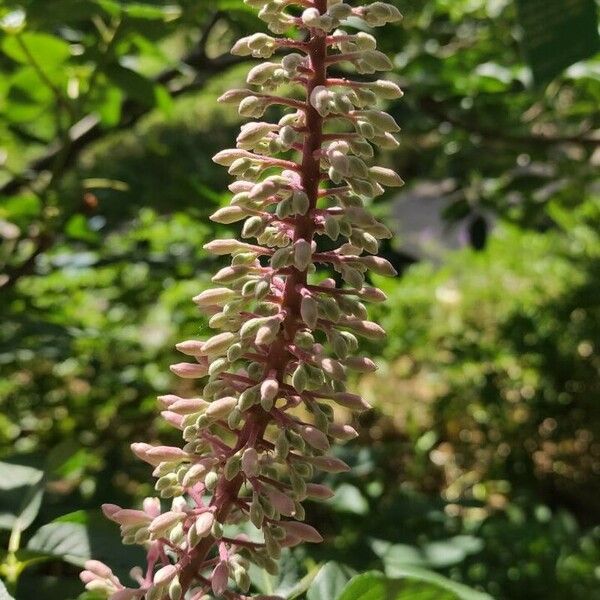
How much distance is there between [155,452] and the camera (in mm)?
752

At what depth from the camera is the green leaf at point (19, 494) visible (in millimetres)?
1055

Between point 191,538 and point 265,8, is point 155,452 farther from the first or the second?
point 265,8

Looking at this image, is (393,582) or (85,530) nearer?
(393,582)

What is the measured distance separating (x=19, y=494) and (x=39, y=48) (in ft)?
2.66

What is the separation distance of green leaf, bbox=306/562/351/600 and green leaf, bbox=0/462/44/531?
1.28ft

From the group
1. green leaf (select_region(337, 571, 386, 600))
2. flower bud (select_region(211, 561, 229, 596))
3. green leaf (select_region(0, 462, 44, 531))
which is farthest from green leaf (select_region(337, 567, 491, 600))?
green leaf (select_region(0, 462, 44, 531))

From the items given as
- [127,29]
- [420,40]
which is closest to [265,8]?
[127,29]

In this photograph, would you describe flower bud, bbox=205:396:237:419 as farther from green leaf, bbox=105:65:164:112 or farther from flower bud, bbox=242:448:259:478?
green leaf, bbox=105:65:164:112

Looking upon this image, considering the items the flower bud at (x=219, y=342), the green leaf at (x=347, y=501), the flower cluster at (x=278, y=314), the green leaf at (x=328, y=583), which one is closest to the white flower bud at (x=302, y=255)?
the flower cluster at (x=278, y=314)

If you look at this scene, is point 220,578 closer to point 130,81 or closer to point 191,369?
point 191,369

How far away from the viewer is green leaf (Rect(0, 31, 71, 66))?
4.68ft

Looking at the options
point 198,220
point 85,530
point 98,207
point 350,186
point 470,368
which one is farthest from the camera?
point 470,368

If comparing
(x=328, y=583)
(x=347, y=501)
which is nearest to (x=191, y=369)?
(x=328, y=583)

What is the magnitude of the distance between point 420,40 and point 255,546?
1774mm
